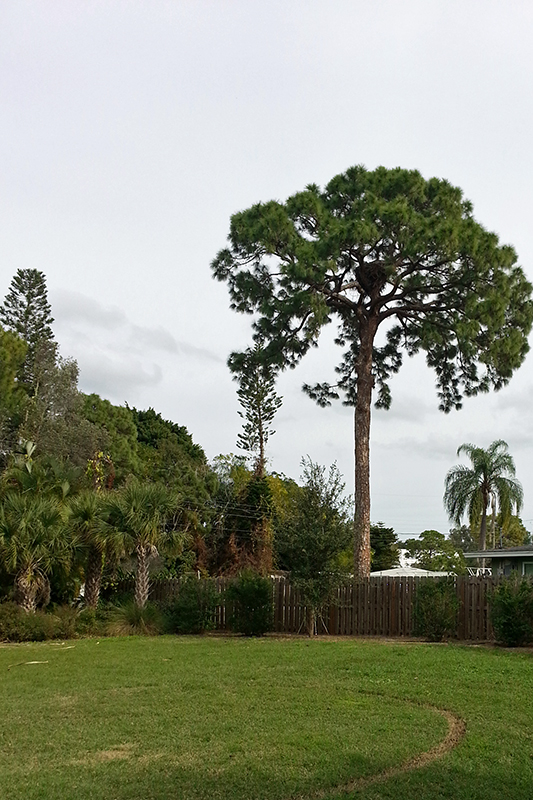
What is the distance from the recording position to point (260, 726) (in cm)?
797

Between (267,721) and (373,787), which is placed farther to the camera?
(267,721)

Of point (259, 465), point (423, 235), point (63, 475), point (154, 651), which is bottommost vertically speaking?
→ point (154, 651)

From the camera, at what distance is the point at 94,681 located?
37.7 ft

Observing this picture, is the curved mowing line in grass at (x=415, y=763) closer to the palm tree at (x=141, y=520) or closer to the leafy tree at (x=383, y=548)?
the palm tree at (x=141, y=520)

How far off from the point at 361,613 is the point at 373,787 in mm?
15452

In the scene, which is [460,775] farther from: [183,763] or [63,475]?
[63,475]

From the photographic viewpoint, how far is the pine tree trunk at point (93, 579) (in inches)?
874

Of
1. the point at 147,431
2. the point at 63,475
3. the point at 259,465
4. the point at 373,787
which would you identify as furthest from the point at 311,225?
the point at 147,431

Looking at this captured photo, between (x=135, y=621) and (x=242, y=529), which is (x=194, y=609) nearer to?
(x=135, y=621)

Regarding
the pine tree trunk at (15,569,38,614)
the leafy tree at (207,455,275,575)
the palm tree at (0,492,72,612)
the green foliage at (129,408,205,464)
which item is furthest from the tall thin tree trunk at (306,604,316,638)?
the green foliage at (129,408,205,464)

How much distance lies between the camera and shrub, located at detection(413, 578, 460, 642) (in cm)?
1872

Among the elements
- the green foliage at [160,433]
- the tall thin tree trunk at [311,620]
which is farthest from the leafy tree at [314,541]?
the green foliage at [160,433]

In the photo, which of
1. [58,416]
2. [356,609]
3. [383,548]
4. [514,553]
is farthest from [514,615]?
[383,548]

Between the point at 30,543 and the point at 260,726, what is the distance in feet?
44.5
